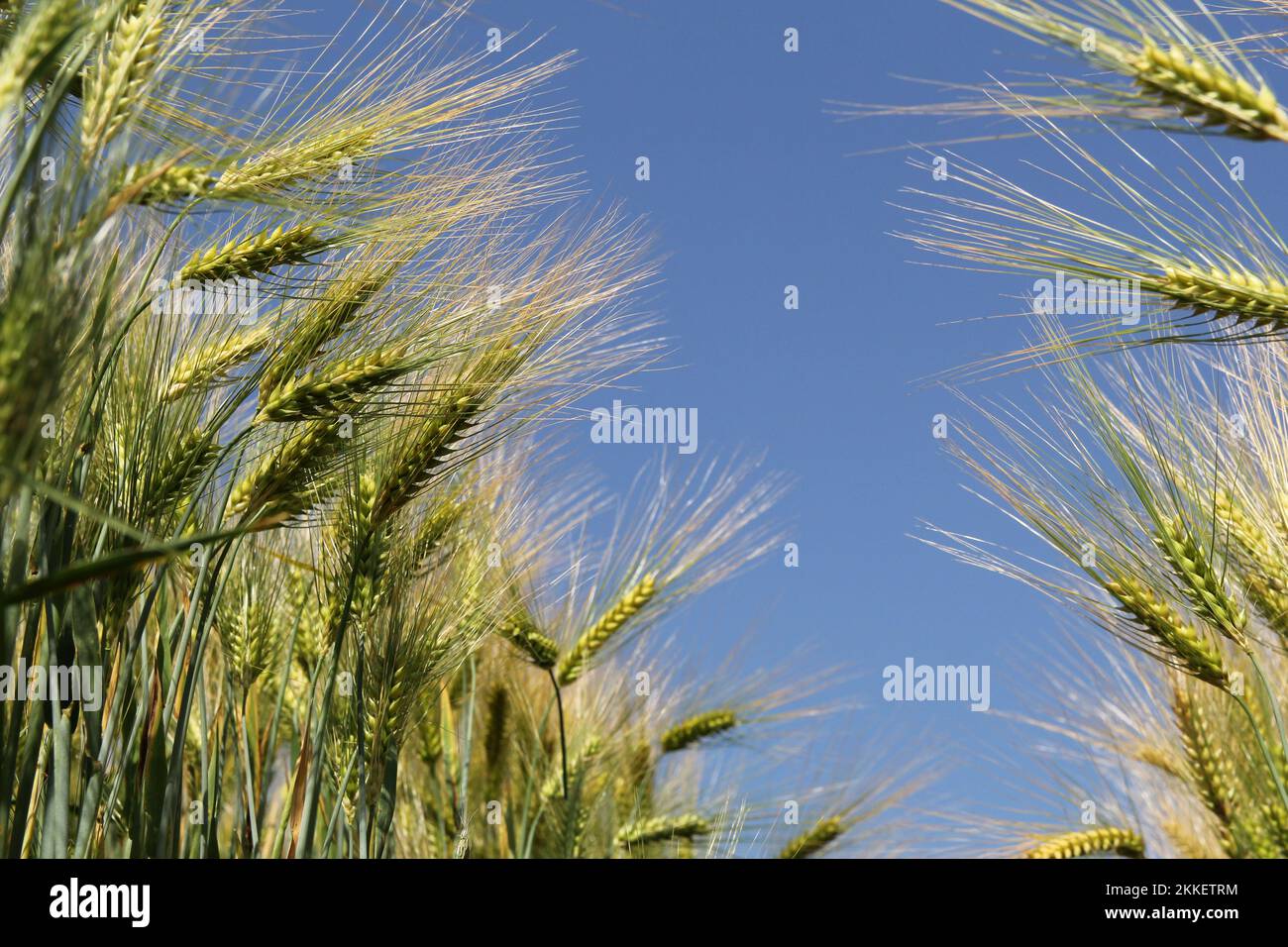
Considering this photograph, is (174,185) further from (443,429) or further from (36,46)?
(443,429)

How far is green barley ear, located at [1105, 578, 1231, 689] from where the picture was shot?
218cm

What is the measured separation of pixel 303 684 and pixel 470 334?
143 cm

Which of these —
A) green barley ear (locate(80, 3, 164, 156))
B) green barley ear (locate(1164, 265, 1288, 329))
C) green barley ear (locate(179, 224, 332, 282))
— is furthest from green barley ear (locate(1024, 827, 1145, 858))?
green barley ear (locate(80, 3, 164, 156))

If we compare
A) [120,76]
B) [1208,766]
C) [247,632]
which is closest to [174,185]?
[120,76]

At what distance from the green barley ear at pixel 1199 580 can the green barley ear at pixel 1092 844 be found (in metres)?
1.08

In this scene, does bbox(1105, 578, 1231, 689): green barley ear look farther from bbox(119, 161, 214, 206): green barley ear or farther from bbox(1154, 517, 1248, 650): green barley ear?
bbox(119, 161, 214, 206): green barley ear

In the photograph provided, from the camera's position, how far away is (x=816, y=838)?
3.87m

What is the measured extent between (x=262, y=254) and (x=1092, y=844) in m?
2.65

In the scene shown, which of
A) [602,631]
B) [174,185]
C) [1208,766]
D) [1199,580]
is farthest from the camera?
[602,631]

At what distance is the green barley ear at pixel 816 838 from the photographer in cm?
379

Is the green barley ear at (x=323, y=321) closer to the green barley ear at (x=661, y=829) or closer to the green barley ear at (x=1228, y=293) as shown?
the green barley ear at (x=1228, y=293)

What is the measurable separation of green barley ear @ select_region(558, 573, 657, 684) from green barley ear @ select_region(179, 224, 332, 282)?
192 cm

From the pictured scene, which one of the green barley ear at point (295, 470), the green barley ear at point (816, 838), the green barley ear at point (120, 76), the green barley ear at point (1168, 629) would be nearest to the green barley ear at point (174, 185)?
the green barley ear at point (120, 76)
